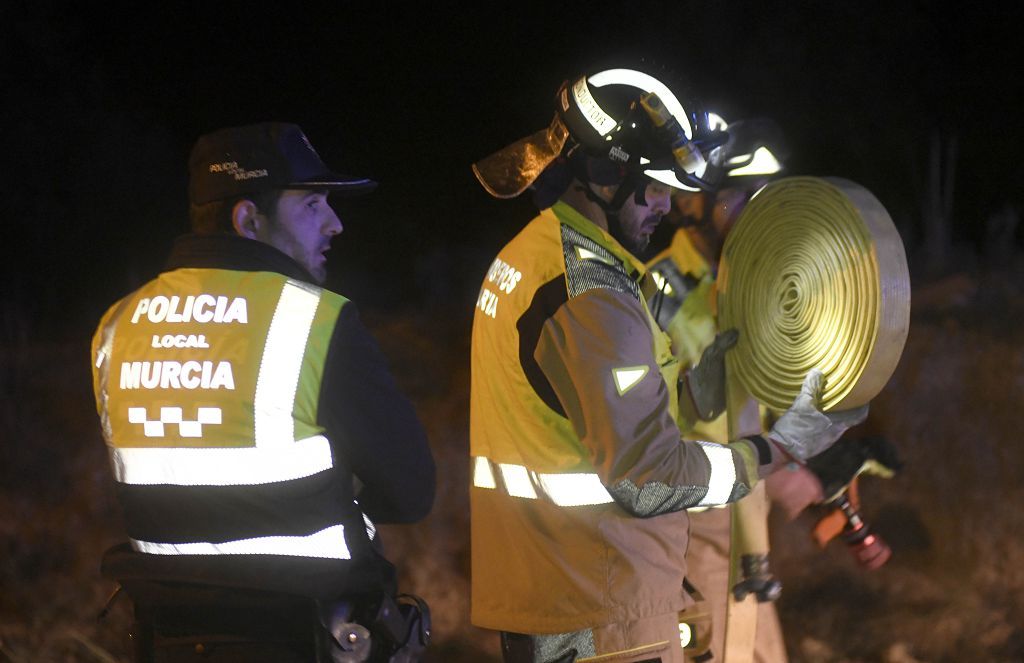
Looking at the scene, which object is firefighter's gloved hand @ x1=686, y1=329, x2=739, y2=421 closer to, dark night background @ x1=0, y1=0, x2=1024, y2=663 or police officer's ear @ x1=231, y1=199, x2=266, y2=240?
police officer's ear @ x1=231, y1=199, x2=266, y2=240

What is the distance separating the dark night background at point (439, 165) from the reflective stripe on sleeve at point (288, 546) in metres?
4.77

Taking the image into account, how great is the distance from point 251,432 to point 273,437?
51 millimetres

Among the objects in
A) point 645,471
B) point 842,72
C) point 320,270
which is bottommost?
point 645,471

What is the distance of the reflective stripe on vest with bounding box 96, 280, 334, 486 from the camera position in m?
2.59

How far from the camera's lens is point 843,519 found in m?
3.77

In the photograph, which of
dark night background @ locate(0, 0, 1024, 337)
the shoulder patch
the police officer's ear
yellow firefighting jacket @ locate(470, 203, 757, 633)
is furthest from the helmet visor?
dark night background @ locate(0, 0, 1024, 337)

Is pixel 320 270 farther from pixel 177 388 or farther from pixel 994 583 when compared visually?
pixel 994 583

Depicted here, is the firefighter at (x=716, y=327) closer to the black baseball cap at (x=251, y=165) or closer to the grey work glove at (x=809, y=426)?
the grey work glove at (x=809, y=426)

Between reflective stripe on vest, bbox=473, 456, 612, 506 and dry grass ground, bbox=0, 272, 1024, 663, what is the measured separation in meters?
3.87

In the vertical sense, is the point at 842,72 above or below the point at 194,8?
below

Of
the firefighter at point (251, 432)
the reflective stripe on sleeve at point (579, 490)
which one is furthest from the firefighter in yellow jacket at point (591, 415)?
the firefighter at point (251, 432)

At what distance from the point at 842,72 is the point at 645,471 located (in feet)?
31.8

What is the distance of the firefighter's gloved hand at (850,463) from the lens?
11.7 ft

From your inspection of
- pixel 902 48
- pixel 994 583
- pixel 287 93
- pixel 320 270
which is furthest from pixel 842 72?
pixel 320 270
